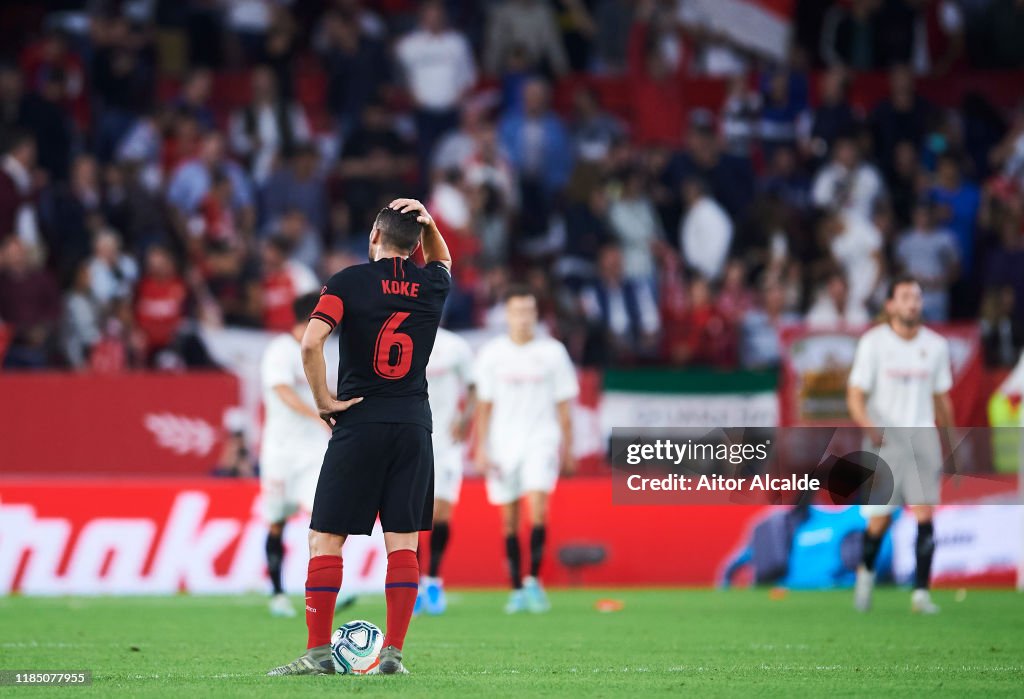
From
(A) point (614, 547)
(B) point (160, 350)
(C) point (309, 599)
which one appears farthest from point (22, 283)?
(C) point (309, 599)

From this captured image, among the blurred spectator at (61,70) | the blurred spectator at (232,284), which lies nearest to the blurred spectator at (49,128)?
the blurred spectator at (61,70)

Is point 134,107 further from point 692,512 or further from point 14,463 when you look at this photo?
point 692,512

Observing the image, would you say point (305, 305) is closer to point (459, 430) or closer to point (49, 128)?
point (459, 430)

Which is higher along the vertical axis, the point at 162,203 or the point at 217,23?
the point at 217,23

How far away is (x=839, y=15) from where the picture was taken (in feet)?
76.0

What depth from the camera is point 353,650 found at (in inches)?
321

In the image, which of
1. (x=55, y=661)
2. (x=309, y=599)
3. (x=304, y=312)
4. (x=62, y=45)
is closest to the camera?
(x=309, y=599)

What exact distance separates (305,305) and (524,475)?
260cm

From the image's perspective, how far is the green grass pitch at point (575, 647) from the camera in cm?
791

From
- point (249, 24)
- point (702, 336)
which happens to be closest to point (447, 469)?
point (702, 336)

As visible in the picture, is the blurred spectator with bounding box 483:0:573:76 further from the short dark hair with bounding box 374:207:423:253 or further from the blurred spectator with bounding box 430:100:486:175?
the short dark hair with bounding box 374:207:423:253

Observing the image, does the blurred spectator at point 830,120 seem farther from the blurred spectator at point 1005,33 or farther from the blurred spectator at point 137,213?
the blurred spectator at point 137,213

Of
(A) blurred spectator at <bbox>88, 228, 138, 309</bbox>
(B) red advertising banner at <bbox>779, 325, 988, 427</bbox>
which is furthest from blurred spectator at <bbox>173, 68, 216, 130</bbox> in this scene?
(B) red advertising banner at <bbox>779, 325, 988, 427</bbox>

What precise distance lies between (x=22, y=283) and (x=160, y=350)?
1.62 m
